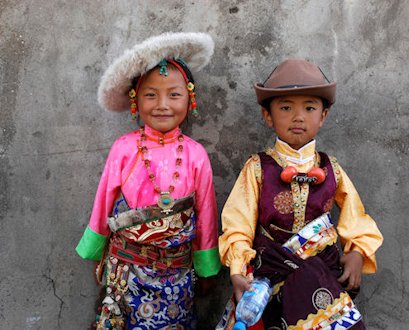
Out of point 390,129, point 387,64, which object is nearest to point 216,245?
point 390,129

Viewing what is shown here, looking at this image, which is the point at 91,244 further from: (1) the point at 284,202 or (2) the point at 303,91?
(2) the point at 303,91

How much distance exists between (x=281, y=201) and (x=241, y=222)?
0.83ft

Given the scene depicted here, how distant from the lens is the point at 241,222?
287 centimetres

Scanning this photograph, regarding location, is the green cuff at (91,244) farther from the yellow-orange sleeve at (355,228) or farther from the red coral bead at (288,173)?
the yellow-orange sleeve at (355,228)

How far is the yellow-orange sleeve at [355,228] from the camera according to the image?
2.87 m

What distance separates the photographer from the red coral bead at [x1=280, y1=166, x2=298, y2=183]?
2785mm

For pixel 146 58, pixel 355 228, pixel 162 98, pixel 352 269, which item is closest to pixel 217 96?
pixel 162 98

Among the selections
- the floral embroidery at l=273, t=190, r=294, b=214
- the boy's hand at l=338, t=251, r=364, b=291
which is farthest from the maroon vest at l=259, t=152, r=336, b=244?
the boy's hand at l=338, t=251, r=364, b=291

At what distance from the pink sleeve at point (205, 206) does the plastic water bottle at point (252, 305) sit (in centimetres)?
50

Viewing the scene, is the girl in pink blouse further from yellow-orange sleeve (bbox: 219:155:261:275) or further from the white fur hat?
yellow-orange sleeve (bbox: 219:155:261:275)

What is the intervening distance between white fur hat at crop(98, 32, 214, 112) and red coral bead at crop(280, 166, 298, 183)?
2.85ft

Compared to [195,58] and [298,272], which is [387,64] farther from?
[298,272]

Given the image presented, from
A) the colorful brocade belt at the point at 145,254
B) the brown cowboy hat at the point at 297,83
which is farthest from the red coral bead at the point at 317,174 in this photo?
the colorful brocade belt at the point at 145,254

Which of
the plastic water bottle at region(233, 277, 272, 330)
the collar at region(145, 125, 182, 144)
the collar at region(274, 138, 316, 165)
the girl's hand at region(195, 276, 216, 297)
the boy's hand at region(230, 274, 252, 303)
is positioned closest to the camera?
the plastic water bottle at region(233, 277, 272, 330)
